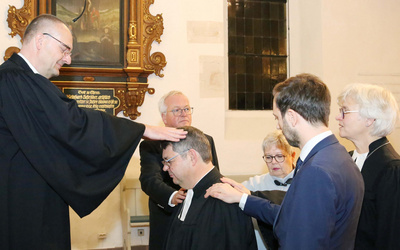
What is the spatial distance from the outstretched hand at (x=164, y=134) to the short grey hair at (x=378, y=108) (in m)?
1.33

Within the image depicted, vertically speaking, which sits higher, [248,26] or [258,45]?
[248,26]

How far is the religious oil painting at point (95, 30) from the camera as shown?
6.98m

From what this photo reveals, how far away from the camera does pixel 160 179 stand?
4031 mm

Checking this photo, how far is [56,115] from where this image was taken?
2.82 meters

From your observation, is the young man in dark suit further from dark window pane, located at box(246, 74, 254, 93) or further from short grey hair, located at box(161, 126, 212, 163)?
dark window pane, located at box(246, 74, 254, 93)

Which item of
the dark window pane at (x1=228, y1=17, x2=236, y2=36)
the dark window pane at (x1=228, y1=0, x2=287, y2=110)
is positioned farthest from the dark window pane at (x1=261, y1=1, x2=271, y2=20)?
the dark window pane at (x1=228, y1=17, x2=236, y2=36)

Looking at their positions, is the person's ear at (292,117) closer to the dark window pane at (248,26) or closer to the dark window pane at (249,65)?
the dark window pane at (249,65)

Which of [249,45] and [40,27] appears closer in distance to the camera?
[40,27]

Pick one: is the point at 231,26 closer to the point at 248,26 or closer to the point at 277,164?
the point at 248,26

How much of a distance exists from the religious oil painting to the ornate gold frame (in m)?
0.12

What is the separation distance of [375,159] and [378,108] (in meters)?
0.37

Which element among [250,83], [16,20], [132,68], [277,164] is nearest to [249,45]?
[250,83]

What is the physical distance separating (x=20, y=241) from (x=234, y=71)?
614 centimetres

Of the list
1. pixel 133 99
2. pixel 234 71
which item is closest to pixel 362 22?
pixel 234 71
